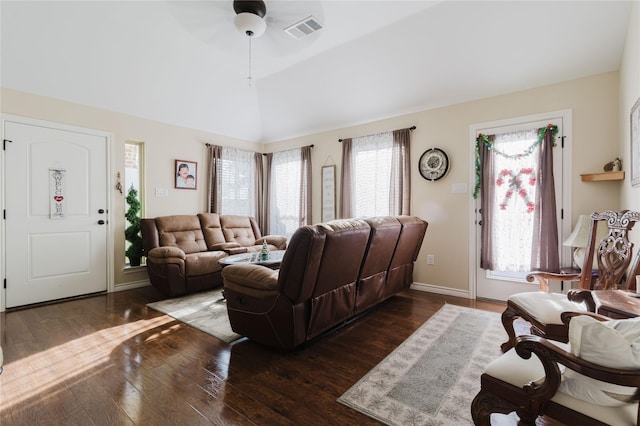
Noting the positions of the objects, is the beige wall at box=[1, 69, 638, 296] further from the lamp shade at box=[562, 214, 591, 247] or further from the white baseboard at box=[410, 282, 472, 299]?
the lamp shade at box=[562, 214, 591, 247]

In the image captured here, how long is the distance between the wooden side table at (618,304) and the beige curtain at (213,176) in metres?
5.04

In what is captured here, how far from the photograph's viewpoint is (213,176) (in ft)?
17.5

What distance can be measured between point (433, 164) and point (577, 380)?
332 cm

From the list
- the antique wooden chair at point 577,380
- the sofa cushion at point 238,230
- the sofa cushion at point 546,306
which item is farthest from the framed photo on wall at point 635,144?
the sofa cushion at point 238,230

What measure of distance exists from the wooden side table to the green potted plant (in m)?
4.94

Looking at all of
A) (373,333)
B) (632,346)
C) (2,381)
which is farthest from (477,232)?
(2,381)

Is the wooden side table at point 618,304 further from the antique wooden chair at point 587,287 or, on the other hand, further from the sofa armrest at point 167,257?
the sofa armrest at point 167,257

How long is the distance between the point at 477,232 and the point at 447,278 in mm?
725

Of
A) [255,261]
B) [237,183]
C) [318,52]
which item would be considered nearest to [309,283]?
[255,261]

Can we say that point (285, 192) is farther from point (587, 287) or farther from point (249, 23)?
point (587, 287)

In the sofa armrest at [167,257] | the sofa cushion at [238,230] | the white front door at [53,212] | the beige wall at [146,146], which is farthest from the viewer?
the sofa cushion at [238,230]

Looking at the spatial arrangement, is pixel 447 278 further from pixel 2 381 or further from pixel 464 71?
pixel 2 381

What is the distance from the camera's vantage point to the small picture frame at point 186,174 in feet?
16.0

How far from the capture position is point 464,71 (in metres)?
3.57
